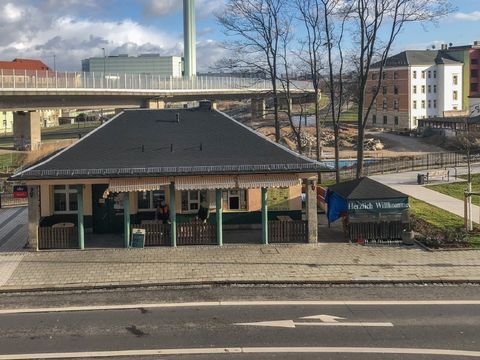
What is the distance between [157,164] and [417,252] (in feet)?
31.0

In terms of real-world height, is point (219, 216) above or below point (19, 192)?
below

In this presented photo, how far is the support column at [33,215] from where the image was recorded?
20.6 metres

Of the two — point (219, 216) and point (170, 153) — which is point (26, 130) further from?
point (219, 216)

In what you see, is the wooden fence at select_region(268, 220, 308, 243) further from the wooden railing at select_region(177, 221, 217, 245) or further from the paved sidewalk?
the wooden railing at select_region(177, 221, 217, 245)

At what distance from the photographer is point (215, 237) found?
21734 millimetres

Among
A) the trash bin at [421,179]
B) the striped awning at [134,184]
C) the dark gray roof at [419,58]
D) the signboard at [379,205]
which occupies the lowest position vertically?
the trash bin at [421,179]

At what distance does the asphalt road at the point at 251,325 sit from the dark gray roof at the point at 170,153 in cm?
561

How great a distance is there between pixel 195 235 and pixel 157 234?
136 cm

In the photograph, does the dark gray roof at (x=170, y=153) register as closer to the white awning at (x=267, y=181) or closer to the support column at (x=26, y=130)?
the white awning at (x=267, y=181)

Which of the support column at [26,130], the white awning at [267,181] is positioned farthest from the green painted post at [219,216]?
the support column at [26,130]

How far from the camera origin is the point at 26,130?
74938 millimetres

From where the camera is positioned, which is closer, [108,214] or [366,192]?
[366,192]

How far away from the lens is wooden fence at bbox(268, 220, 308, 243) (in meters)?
21.9

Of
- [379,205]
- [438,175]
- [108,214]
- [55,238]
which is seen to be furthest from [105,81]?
[379,205]
